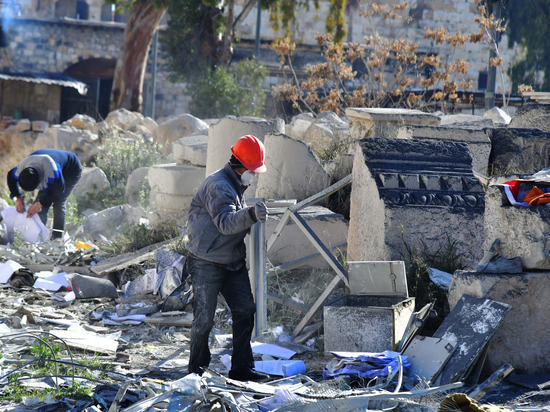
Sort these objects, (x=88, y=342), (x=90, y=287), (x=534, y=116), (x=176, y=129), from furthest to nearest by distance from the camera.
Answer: (x=176, y=129)
(x=534, y=116)
(x=90, y=287)
(x=88, y=342)

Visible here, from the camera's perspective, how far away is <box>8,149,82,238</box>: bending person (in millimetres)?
8062

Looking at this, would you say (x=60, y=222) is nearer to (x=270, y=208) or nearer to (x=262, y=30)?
(x=270, y=208)

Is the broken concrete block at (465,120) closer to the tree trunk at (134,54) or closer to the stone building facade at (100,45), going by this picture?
the tree trunk at (134,54)

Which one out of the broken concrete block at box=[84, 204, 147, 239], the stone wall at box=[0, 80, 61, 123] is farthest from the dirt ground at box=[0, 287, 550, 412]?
the stone wall at box=[0, 80, 61, 123]

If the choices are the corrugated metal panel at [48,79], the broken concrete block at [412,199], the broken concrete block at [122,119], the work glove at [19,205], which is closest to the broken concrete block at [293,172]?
the broken concrete block at [412,199]

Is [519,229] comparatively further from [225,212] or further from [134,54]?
[134,54]

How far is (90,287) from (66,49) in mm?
18731

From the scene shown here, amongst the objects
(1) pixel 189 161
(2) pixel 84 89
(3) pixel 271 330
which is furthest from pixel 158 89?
(3) pixel 271 330

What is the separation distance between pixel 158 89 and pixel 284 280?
18.0 metres

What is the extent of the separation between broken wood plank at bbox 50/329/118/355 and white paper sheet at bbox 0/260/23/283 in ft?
6.85

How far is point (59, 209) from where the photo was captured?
8578mm

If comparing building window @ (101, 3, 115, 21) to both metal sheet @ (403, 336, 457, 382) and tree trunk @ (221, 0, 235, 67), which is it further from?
metal sheet @ (403, 336, 457, 382)

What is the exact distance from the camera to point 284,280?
6.30 meters

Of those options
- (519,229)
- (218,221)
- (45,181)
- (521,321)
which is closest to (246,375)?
(218,221)
